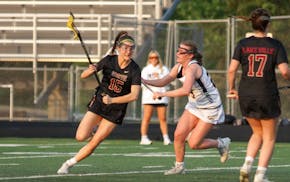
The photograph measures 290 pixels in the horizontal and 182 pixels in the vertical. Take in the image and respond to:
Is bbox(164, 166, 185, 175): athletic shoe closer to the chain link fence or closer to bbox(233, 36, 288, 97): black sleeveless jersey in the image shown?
bbox(233, 36, 288, 97): black sleeveless jersey

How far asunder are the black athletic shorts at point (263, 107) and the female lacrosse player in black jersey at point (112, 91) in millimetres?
1796

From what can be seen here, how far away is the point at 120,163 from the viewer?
16.5 m

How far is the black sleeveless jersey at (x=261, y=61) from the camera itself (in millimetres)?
12664

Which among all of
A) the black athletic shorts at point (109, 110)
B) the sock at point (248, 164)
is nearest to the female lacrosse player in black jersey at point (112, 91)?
the black athletic shorts at point (109, 110)

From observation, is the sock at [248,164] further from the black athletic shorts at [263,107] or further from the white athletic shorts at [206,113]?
the white athletic shorts at [206,113]

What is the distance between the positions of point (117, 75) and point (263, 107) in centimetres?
229

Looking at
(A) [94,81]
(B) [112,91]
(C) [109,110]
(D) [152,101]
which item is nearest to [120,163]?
(C) [109,110]

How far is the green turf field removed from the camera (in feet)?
44.8

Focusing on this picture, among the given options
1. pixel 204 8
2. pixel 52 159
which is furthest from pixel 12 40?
pixel 204 8

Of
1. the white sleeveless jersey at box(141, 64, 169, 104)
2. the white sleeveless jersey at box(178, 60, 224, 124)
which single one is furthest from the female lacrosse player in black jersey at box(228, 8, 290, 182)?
the white sleeveless jersey at box(141, 64, 169, 104)

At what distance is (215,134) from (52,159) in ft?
24.7

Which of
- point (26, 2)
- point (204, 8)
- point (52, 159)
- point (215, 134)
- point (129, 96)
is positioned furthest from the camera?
point (204, 8)

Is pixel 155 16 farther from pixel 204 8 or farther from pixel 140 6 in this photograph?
pixel 204 8

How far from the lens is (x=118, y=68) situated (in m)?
14.2
